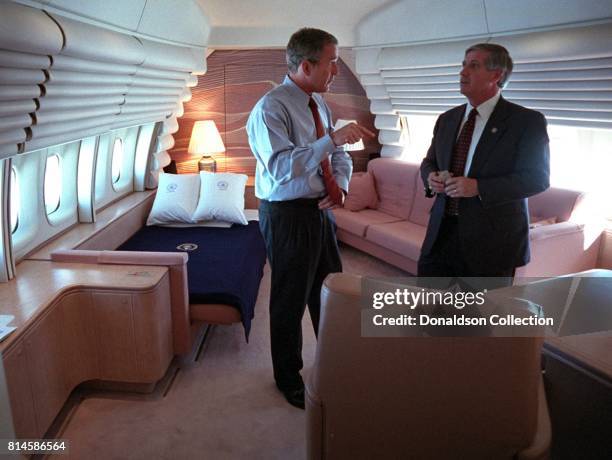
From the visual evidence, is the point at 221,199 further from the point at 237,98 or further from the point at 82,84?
the point at 82,84

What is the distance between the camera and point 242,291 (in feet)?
9.32

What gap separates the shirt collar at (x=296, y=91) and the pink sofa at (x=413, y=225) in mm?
1752

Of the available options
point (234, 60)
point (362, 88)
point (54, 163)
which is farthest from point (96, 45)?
point (362, 88)

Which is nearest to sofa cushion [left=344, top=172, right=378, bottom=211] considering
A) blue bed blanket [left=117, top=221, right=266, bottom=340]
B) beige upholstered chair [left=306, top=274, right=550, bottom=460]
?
blue bed blanket [left=117, top=221, right=266, bottom=340]

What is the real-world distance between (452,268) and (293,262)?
705 millimetres

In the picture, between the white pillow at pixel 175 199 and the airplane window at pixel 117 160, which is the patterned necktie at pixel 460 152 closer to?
the white pillow at pixel 175 199

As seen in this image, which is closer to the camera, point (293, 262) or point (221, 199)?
point (293, 262)

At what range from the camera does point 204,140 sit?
455 cm

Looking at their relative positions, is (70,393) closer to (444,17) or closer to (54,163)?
(54,163)

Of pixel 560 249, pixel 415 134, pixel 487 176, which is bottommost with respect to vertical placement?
pixel 560 249

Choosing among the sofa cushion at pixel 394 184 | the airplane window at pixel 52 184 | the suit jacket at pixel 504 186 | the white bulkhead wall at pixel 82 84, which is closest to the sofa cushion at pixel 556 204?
the sofa cushion at pixel 394 184

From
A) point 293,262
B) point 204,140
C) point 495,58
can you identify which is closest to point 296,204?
point 293,262

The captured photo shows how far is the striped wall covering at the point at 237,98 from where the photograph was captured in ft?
15.3

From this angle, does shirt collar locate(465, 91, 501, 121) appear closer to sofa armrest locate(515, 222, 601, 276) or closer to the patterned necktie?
the patterned necktie
